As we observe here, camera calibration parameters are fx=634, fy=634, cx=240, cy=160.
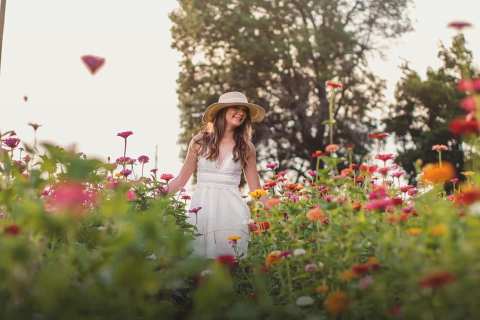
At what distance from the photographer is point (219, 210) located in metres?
4.44

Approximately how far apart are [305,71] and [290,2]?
6.82ft

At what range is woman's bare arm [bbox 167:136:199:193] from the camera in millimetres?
4535

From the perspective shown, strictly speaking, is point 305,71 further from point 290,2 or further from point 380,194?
point 380,194

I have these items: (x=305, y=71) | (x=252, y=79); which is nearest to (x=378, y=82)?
(x=305, y=71)

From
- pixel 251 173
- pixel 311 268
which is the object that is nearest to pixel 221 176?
pixel 251 173

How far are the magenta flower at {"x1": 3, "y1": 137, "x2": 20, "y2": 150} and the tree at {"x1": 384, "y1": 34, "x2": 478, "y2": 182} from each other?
589 inches

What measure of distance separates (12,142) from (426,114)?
1700 centimetres

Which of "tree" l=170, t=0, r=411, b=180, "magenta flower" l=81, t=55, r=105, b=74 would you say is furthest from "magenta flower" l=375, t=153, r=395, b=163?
"tree" l=170, t=0, r=411, b=180

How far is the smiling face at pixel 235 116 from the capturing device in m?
4.78

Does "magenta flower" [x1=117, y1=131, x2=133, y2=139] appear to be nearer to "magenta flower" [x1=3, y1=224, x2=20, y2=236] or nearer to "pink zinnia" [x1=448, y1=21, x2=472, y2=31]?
"magenta flower" [x1=3, y1=224, x2=20, y2=236]

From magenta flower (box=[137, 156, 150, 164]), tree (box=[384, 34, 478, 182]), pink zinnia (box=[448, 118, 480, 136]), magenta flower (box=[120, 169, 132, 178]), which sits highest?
tree (box=[384, 34, 478, 182])

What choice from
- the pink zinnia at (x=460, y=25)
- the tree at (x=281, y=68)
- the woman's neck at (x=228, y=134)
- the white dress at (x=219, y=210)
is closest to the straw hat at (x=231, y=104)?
the woman's neck at (x=228, y=134)

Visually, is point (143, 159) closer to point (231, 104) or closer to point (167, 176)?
point (167, 176)

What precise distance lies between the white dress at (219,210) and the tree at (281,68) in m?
13.0
